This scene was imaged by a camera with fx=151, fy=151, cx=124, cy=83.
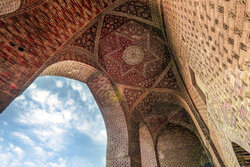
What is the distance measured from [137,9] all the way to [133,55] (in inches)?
59.4

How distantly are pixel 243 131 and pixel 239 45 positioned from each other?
1213 millimetres

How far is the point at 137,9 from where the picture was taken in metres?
4.45

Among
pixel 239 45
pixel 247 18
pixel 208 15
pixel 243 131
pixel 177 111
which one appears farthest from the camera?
pixel 177 111

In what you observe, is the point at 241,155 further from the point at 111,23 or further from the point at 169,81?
the point at 111,23

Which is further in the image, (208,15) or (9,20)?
(9,20)

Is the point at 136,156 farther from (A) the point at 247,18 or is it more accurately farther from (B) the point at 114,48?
(A) the point at 247,18

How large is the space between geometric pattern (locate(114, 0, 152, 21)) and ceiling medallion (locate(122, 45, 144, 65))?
1072 mm

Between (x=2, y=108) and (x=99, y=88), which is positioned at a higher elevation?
(x=99, y=88)

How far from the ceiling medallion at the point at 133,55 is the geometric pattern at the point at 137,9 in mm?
1072

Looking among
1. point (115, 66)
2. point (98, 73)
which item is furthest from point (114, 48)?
point (98, 73)

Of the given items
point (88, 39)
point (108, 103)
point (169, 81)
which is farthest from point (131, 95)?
point (88, 39)

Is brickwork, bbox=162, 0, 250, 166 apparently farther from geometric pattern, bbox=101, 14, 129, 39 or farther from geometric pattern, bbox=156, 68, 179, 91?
geometric pattern, bbox=156, 68, 179, 91

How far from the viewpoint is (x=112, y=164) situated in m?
4.69

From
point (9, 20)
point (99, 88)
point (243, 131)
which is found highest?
point (99, 88)
